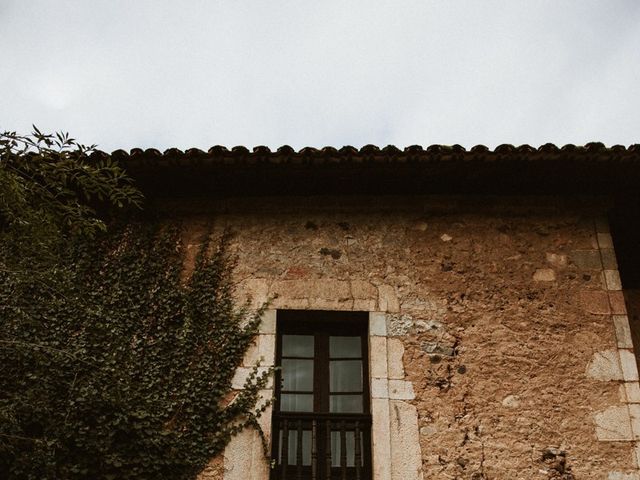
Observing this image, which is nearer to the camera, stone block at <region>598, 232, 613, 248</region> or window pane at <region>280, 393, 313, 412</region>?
window pane at <region>280, 393, 313, 412</region>

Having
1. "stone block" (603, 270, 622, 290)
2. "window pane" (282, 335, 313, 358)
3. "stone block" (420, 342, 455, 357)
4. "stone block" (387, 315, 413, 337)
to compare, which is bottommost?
"stone block" (420, 342, 455, 357)

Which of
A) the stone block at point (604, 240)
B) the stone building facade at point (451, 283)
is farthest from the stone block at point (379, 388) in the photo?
the stone block at point (604, 240)

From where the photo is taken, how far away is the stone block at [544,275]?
545 cm

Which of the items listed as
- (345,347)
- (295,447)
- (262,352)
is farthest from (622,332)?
(262,352)

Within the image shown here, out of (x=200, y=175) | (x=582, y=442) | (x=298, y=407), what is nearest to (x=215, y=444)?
(x=298, y=407)

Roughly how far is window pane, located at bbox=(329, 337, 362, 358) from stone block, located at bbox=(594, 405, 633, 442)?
1920mm

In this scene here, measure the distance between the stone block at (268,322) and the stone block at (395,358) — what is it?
0.96 m

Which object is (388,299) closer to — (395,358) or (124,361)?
(395,358)

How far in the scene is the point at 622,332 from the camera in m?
5.23

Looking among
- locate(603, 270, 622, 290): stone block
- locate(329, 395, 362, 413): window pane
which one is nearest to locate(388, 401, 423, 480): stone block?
locate(329, 395, 362, 413): window pane

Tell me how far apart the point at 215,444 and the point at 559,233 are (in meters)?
3.43

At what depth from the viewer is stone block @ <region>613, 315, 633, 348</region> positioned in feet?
17.0

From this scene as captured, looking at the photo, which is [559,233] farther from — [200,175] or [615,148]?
[200,175]

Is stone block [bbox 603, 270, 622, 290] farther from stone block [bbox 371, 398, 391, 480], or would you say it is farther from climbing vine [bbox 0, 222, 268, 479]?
climbing vine [bbox 0, 222, 268, 479]
